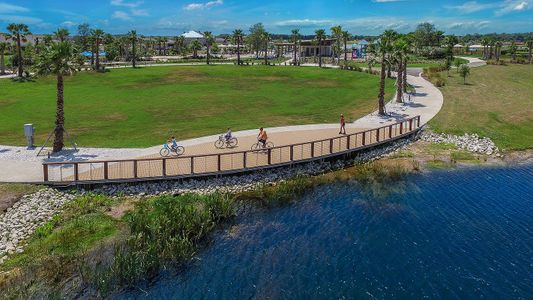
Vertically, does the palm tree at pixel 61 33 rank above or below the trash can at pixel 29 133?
above

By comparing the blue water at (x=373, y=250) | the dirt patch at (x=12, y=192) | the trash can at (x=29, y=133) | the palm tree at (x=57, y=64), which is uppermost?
the palm tree at (x=57, y=64)

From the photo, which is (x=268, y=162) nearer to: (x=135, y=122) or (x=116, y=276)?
(x=116, y=276)

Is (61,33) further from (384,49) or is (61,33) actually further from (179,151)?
(384,49)

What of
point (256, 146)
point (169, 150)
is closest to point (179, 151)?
point (169, 150)

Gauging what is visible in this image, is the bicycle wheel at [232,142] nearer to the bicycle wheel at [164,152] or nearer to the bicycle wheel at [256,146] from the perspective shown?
the bicycle wheel at [256,146]

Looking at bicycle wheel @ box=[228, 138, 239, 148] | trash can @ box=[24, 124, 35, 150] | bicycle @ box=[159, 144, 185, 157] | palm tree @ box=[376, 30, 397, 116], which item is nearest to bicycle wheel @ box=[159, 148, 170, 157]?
bicycle @ box=[159, 144, 185, 157]

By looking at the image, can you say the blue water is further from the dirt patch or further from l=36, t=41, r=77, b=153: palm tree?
l=36, t=41, r=77, b=153: palm tree

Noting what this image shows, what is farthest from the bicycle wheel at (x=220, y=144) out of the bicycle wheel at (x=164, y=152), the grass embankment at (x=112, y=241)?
the grass embankment at (x=112, y=241)
